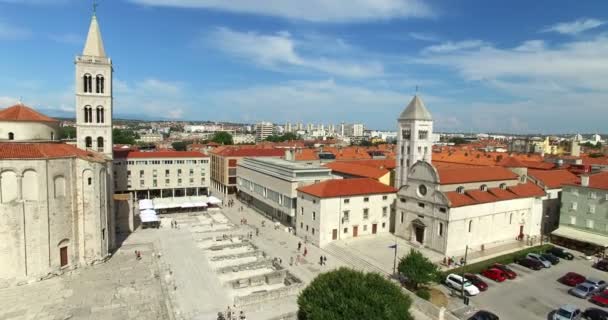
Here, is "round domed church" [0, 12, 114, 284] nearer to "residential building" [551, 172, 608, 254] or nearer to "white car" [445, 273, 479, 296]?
"white car" [445, 273, 479, 296]

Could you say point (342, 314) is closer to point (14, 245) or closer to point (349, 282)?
point (349, 282)

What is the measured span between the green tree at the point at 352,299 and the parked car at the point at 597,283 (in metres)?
23.4

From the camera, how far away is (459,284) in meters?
34.7

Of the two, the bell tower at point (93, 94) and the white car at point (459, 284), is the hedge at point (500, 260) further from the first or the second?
the bell tower at point (93, 94)

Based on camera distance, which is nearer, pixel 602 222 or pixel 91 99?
pixel 602 222

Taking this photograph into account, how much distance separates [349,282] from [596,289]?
1075 inches

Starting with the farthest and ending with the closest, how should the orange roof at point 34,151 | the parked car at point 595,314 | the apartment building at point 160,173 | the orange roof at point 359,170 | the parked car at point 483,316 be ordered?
1. the apartment building at point 160,173
2. the orange roof at point 359,170
3. the orange roof at point 34,151
4. the parked car at point 595,314
5. the parked car at point 483,316

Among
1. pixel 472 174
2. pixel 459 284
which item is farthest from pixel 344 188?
pixel 472 174

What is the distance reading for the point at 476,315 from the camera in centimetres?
2892

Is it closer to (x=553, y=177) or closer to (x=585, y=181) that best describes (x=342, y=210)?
(x=585, y=181)

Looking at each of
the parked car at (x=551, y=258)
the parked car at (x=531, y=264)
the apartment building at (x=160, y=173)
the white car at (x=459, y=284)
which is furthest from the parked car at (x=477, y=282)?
the apartment building at (x=160, y=173)

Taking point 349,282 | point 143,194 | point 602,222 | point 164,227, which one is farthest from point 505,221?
point 143,194

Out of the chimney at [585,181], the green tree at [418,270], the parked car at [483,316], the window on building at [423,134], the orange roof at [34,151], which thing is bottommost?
the parked car at [483,316]

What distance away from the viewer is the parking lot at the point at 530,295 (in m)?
31.2
